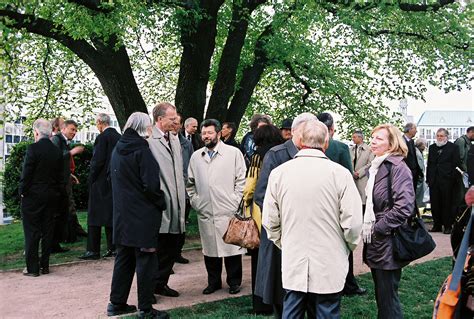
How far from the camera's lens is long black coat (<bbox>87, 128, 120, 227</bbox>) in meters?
8.95

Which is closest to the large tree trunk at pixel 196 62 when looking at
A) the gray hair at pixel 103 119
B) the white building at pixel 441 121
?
the gray hair at pixel 103 119

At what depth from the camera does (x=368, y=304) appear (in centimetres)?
639

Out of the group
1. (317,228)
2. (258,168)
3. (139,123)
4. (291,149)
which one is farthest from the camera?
(258,168)

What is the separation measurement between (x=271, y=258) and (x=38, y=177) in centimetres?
426

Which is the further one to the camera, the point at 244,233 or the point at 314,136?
the point at 244,233

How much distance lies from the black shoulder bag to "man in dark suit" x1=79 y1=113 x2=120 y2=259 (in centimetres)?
523

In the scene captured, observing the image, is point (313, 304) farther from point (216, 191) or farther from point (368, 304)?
point (216, 191)

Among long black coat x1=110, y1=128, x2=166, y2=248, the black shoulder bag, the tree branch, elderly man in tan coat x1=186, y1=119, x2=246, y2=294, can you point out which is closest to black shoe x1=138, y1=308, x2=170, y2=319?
long black coat x1=110, y1=128, x2=166, y2=248

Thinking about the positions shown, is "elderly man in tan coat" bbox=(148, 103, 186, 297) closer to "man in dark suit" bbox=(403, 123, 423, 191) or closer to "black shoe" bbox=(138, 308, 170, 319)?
"black shoe" bbox=(138, 308, 170, 319)

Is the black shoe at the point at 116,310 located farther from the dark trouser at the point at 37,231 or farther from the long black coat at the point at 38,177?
the long black coat at the point at 38,177

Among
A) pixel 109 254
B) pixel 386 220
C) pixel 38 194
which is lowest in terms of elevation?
pixel 109 254

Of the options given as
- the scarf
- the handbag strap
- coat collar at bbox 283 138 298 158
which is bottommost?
the handbag strap

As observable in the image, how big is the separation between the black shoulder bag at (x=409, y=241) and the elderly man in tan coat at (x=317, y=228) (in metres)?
0.78

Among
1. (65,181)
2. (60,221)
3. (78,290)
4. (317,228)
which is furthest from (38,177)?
(317,228)
